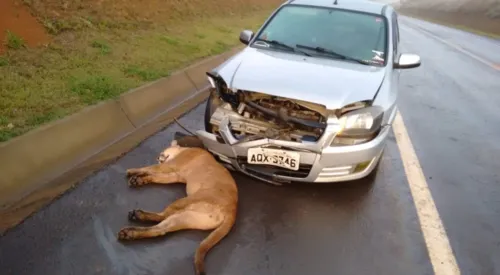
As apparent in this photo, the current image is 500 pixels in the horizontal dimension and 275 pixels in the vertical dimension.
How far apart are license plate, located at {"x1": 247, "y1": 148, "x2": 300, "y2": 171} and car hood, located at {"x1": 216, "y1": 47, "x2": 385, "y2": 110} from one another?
511 millimetres

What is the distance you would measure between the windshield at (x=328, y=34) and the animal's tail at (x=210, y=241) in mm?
2622

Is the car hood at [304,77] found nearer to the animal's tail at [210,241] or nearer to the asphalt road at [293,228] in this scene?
the asphalt road at [293,228]

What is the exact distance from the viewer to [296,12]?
21.4ft

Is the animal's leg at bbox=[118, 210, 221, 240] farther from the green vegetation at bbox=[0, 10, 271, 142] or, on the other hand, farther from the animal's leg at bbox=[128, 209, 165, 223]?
the green vegetation at bbox=[0, 10, 271, 142]

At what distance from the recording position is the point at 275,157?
4.32 metres

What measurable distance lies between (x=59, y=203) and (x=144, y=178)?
0.79 meters

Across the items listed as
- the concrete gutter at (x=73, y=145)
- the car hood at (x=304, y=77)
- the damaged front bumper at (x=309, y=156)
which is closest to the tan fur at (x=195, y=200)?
the damaged front bumper at (x=309, y=156)

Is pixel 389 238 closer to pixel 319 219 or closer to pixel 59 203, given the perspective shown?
pixel 319 219

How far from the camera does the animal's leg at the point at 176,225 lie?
12.0ft

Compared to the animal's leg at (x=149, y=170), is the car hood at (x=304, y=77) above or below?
above

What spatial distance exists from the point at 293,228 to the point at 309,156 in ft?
2.15

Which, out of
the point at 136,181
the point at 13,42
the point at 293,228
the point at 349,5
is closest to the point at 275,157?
the point at 293,228

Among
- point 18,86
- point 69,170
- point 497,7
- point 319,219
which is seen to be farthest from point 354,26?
point 497,7

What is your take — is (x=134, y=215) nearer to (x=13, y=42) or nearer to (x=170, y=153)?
(x=170, y=153)
